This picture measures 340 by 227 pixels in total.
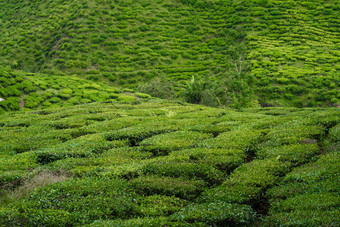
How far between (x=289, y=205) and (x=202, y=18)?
6788 cm

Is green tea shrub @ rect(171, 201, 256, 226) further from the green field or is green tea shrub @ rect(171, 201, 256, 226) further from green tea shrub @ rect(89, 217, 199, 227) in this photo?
green tea shrub @ rect(89, 217, 199, 227)

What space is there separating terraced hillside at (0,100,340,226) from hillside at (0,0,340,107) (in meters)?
27.2

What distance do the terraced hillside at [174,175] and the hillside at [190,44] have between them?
89.3 ft

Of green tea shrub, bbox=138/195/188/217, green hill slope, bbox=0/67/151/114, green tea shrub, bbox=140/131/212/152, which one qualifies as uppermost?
green tea shrub, bbox=138/195/188/217

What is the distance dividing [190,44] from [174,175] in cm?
5571

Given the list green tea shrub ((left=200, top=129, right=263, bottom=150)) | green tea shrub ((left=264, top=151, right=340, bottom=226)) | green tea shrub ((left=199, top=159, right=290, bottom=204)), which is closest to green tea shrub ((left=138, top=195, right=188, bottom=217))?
green tea shrub ((left=199, top=159, right=290, bottom=204))

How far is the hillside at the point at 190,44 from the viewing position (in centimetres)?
4853

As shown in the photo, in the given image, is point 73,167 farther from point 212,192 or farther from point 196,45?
point 196,45

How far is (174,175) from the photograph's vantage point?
38.7 ft

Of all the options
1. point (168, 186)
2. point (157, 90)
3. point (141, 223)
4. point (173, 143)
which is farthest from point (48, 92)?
point (141, 223)

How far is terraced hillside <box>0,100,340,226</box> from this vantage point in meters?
8.67

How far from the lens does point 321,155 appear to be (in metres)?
12.7

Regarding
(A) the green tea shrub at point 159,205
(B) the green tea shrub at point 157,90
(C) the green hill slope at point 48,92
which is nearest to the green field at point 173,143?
(A) the green tea shrub at point 159,205

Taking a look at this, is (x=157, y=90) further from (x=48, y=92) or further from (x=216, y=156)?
(x=216, y=156)
